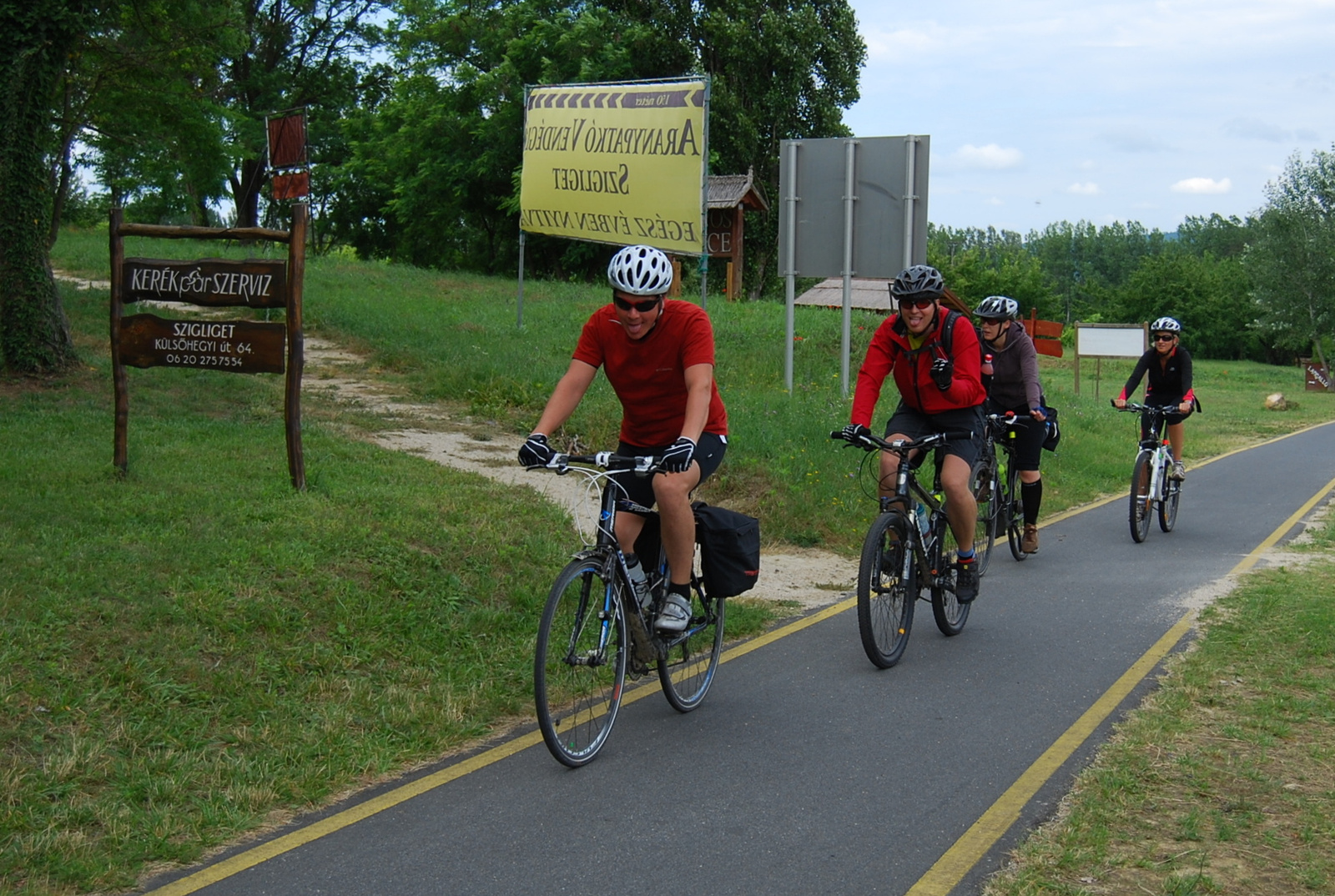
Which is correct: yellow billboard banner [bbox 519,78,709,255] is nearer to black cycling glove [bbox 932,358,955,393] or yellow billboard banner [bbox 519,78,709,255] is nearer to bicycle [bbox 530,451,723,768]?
black cycling glove [bbox 932,358,955,393]

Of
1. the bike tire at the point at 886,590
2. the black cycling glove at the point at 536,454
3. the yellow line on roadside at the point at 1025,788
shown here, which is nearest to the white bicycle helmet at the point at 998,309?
the yellow line on roadside at the point at 1025,788

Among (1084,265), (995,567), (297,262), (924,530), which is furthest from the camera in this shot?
(1084,265)

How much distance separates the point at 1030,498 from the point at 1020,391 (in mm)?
957

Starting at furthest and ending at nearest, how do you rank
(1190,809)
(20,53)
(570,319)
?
(570,319)
(20,53)
(1190,809)

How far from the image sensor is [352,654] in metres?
6.48

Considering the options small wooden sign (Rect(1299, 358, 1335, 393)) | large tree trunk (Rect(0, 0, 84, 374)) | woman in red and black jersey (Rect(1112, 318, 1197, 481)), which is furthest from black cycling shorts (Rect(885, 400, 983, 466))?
small wooden sign (Rect(1299, 358, 1335, 393))

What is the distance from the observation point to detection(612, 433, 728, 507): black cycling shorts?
19.1 ft

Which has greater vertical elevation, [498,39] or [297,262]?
[498,39]

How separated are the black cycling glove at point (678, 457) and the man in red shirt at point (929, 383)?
6.52 ft

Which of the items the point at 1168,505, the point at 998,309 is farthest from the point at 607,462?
the point at 1168,505

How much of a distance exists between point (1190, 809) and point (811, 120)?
145 ft

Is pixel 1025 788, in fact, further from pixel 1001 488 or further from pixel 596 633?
pixel 1001 488

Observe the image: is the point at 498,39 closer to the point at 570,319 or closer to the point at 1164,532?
the point at 570,319

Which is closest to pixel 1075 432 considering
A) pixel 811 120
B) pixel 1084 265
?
pixel 811 120
